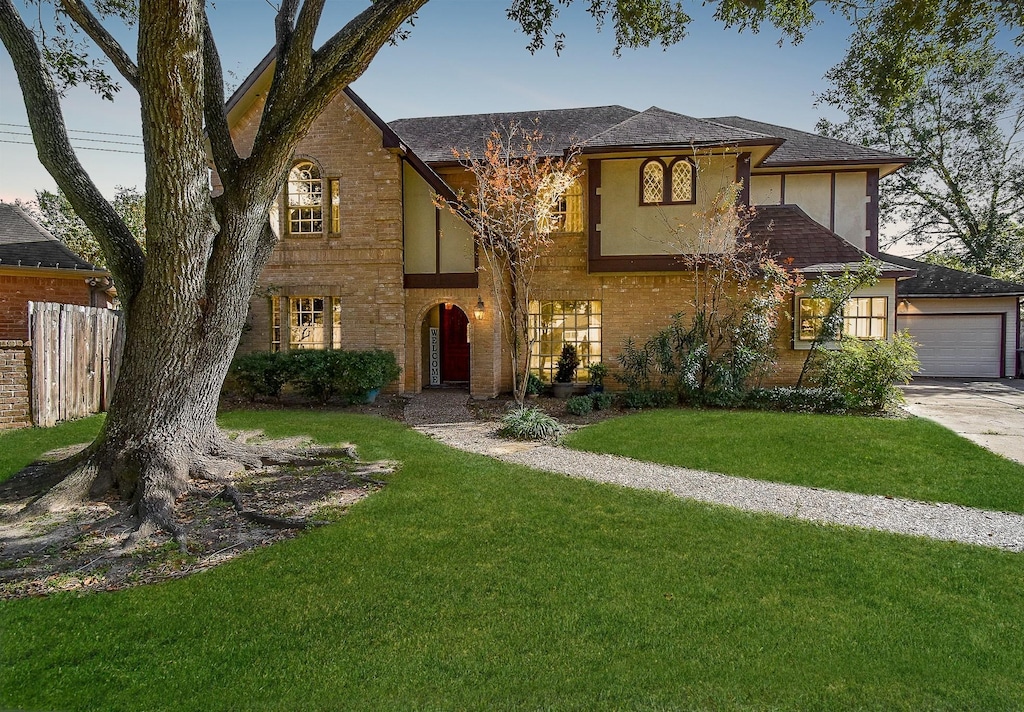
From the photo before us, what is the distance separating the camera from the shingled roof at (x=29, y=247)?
14008 millimetres

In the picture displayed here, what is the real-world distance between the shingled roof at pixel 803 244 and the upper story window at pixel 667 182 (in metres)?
2.11

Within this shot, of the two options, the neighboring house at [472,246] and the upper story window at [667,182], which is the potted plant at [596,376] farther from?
the upper story window at [667,182]

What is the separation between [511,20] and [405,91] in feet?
10.2

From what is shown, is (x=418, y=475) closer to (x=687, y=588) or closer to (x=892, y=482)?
(x=687, y=588)

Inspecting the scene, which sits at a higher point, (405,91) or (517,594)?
(405,91)

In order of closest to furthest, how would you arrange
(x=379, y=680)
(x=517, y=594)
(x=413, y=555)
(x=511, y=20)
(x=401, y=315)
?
(x=379, y=680) → (x=517, y=594) → (x=413, y=555) → (x=511, y=20) → (x=401, y=315)

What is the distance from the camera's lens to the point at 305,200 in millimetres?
13930

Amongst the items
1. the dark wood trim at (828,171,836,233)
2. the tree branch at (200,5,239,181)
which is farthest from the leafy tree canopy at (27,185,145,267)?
the dark wood trim at (828,171,836,233)

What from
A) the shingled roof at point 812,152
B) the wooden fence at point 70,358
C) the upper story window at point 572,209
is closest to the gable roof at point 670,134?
the upper story window at point 572,209

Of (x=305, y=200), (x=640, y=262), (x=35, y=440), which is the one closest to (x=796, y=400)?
(x=640, y=262)

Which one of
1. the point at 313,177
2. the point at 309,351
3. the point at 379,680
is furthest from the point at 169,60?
the point at 313,177

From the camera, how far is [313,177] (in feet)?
45.5

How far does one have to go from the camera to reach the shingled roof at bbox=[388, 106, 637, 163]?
15.1 m

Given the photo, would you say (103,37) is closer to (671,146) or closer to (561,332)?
(671,146)
